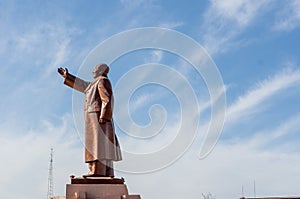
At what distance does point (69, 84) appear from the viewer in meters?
9.83

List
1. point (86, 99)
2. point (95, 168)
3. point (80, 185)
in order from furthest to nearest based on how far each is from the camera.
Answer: point (86, 99) → point (95, 168) → point (80, 185)

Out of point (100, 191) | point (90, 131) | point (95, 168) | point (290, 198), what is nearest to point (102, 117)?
point (90, 131)

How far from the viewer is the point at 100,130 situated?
900 cm

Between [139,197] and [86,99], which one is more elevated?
[86,99]

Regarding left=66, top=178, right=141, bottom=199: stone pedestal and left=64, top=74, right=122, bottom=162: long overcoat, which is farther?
left=64, top=74, right=122, bottom=162: long overcoat

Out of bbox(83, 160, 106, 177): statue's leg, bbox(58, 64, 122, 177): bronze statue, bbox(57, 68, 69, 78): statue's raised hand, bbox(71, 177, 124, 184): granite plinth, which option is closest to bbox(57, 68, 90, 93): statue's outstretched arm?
bbox(57, 68, 69, 78): statue's raised hand

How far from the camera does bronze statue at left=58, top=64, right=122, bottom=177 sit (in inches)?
347

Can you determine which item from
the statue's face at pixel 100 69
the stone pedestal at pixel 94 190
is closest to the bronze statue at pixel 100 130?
the statue's face at pixel 100 69

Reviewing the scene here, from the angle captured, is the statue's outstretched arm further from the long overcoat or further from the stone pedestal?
the stone pedestal

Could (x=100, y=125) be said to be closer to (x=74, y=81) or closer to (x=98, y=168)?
(x=98, y=168)

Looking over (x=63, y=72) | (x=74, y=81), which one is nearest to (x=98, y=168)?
(x=74, y=81)


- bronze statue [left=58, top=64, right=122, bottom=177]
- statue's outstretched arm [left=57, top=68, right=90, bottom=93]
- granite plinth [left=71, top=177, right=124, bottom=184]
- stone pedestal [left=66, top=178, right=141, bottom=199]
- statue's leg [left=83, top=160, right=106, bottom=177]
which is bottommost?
stone pedestal [left=66, top=178, right=141, bottom=199]

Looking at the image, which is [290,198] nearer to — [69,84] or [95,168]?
[95,168]

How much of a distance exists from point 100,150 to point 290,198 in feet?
14.7
